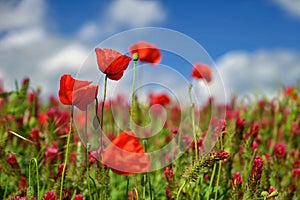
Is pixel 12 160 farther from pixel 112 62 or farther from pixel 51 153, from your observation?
pixel 112 62

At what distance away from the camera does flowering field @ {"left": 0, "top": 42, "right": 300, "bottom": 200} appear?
146 centimetres

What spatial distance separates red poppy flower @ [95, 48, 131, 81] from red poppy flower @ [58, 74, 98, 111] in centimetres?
7

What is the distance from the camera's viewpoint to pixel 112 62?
1.43m

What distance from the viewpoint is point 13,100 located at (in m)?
3.20

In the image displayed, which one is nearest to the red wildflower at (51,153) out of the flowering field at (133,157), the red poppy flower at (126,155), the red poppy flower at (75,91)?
the flowering field at (133,157)

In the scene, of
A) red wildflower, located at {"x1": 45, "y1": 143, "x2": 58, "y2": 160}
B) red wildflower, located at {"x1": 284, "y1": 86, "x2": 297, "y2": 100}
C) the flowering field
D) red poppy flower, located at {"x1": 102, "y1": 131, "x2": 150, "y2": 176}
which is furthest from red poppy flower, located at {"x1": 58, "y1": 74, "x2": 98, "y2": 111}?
red wildflower, located at {"x1": 284, "y1": 86, "x2": 297, "y2": 100}

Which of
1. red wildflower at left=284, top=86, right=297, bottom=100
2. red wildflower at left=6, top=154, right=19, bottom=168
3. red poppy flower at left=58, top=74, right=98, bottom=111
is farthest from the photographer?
red wildflower at left=284, top=86, right=297, bottom=100

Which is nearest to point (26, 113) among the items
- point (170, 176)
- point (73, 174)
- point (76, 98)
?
point (73, 174)

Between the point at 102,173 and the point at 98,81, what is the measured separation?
12.2 inches

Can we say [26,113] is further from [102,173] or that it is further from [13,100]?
[102,173]

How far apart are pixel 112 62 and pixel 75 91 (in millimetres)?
135

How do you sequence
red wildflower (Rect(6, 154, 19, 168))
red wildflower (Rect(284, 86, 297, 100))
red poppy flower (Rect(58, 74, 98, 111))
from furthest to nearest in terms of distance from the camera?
1. red wildflower (Rect(284, 86, 297, 100))
2. red wildflower (Rect(6, 154, 19, 168))
3. red poppy flower (Rect(58, 74, 98, 111))

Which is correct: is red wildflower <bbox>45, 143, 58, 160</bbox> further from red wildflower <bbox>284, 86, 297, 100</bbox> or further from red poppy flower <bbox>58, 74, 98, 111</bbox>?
red wildflower <bbox>284, 86, 297, 100</bbox>

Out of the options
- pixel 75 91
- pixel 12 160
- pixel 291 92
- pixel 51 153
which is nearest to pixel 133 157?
pixel 75 91
